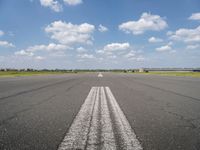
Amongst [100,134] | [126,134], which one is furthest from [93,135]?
[126,134]

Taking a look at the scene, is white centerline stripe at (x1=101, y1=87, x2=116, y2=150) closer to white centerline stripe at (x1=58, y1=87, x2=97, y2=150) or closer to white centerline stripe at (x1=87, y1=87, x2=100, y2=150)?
white centerline stripe at (x1=87, y1=87, x2=100, y2=150)

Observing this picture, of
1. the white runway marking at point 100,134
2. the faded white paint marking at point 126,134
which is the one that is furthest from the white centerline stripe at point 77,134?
the faded white paint marking at point 126,134

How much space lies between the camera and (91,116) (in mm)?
4531

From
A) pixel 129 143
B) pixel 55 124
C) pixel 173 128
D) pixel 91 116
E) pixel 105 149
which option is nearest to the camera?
pixel 105 149

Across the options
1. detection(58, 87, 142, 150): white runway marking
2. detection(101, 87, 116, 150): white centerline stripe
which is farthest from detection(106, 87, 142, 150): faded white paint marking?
detection(101, 87, 116, 150): white centerline stripe

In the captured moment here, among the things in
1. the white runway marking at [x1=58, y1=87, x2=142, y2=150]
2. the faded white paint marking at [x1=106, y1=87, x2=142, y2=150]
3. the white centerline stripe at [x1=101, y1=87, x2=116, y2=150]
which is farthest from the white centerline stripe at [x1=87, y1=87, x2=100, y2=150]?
the faded white paint marking at [x1=106, y1=87, x2=142, y2=150]

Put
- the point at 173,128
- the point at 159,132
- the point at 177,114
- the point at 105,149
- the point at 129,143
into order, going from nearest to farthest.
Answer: the point at 105,149, the point at 129,143, the point at 159,132, the point at 173,128, the point at 177,114

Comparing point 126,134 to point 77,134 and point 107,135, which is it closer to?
point 107,135

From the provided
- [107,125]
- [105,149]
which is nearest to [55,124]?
[107,125]

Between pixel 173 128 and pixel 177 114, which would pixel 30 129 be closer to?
pixel 173 128

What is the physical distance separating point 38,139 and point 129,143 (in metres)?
1.49

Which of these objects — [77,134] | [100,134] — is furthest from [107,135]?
[77,134]

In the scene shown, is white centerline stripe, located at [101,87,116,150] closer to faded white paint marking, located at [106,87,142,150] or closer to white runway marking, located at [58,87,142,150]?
white runway marking, located at [58,87,142,150]

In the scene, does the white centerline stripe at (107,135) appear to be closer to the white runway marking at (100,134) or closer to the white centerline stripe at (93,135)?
the white runway marking at (100,134)
